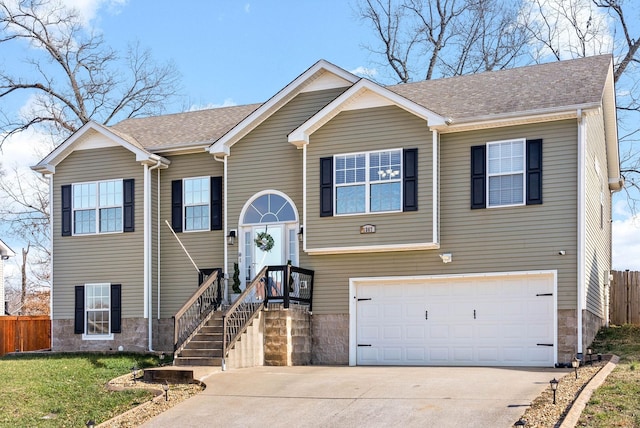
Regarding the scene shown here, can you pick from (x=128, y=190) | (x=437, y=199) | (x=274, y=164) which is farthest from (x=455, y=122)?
(x=128, y=190)

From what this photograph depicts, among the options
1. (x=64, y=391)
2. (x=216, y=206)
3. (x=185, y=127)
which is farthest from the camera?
(x=185, y=127)

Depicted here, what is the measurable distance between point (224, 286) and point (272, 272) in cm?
194

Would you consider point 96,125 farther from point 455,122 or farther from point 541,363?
point 541,363

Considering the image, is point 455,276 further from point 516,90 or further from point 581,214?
point 516,90

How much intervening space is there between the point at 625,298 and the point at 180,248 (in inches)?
528

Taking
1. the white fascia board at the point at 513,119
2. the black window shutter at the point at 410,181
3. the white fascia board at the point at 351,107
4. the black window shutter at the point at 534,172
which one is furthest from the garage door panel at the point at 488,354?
the white fascia board at the point at 351,107

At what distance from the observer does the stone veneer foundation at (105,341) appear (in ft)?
69.6

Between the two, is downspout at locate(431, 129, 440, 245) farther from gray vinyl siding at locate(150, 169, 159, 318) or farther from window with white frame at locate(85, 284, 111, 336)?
window with white frame at locate(85, 284, 111, 336)

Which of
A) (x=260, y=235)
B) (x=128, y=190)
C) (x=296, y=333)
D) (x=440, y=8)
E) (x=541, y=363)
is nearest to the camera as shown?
(x=541, y=363)

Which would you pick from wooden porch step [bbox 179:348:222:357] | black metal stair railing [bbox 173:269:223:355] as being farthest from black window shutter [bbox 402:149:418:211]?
wooden porch step [bbox 179:348:222:357]

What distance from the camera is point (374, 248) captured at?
1861 cm

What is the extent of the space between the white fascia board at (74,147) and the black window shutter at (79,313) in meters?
3.57

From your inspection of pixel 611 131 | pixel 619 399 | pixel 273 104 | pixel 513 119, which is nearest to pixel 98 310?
pixel 273 104

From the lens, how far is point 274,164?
805 inches
